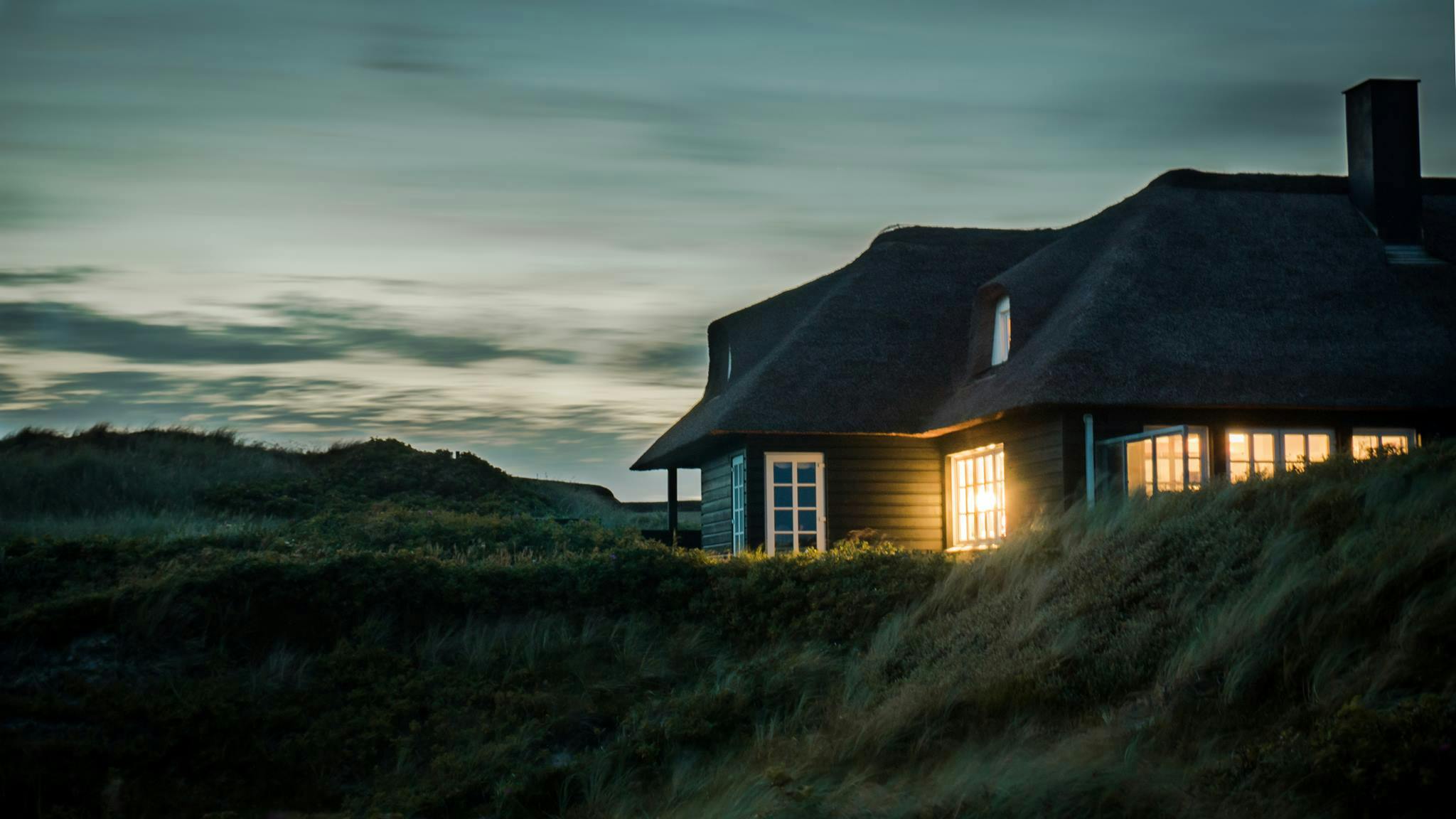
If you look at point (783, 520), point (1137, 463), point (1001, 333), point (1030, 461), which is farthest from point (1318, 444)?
point (783, 520)

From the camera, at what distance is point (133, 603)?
14.2 m

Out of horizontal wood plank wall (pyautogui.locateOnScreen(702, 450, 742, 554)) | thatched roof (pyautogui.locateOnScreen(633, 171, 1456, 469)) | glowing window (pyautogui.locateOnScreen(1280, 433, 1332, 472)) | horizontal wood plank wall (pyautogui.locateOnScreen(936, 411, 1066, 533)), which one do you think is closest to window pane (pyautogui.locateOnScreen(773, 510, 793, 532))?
thatched roof (pyautogui.locateOnScreen(633, 171, 1456, 469))

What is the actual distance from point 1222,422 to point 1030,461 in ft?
8.80

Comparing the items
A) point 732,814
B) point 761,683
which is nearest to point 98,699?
point 761,683

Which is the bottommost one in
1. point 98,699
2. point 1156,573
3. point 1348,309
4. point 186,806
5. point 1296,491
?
point 186,806

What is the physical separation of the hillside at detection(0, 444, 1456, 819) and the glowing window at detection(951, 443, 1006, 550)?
3882 mm

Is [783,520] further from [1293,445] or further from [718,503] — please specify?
[1293,445]

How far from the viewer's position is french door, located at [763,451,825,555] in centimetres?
2138

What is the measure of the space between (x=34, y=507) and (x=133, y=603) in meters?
16.6

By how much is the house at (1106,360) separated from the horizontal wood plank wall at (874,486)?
0.04 meters

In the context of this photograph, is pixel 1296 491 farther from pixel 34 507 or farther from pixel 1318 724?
pixel 34 507

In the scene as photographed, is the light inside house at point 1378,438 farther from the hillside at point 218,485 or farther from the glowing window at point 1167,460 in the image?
the hillside at point 218,485

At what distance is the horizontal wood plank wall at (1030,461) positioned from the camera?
17906 mm

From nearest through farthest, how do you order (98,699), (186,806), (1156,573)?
1. (1156,573)
2. (186,806)
3. (98,699)
